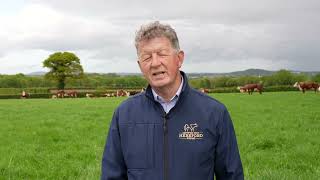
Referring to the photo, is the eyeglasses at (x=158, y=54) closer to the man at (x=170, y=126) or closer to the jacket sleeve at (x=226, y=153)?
the man at (x=170, y=126)

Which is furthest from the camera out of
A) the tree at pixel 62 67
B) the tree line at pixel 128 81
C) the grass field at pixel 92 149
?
the tree at pixel 62 67

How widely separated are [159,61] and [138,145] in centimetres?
67

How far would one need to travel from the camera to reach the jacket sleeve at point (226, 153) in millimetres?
3781

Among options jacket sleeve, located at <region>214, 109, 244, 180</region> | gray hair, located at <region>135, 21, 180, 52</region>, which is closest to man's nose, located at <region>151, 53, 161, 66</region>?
gray hair, located at <region>135, 21, 180, 52</region>

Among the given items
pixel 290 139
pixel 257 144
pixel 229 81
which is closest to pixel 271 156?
pixel 257 144

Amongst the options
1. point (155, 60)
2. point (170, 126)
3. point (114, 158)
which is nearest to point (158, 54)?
point (155, 60)

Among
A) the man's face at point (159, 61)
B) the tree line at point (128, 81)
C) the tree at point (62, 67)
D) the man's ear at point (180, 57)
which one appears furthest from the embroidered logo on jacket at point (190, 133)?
the tree at point (62, 67)

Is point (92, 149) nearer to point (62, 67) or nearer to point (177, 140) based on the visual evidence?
point (177, 140)

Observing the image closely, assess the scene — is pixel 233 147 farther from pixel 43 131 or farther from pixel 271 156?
pixel 43 131

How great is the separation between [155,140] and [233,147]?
638mm

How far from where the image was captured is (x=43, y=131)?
1559 centimetres

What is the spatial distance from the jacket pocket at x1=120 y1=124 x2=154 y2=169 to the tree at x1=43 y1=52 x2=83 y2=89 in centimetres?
11107

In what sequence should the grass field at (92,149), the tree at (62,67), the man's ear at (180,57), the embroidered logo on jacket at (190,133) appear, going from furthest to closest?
the tree at (62,67) → the grass field at (92,149) → the man's ear at (180,57) → the embroidered logo on jacket at (190,133)

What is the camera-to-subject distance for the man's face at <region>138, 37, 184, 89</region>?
371 cm
